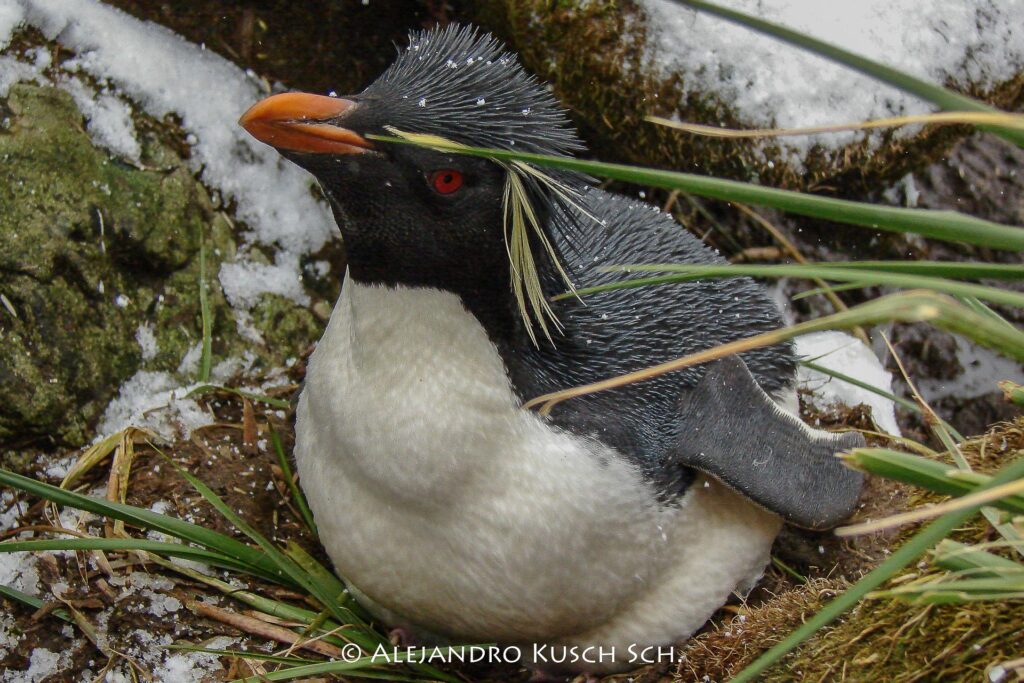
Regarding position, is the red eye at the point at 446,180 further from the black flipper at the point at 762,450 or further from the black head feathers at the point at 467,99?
the black flipper at the point at 762,450

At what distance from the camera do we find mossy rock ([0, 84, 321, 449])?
2.52 metres

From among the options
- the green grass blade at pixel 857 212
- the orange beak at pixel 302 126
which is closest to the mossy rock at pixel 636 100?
the orange beak at pixel 302 126

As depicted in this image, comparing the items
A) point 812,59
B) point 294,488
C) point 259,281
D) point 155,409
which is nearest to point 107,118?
point 259,281

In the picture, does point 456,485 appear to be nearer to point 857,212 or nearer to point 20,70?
point 857,212

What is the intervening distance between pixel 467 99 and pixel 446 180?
152mm

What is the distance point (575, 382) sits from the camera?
2176 mm

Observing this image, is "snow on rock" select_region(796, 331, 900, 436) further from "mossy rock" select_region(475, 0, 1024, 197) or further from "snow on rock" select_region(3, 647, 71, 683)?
"snow on rock" select_region(3, 647, 71, 683)

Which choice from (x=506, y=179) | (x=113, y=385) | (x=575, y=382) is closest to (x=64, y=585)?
(x=113, y=385)

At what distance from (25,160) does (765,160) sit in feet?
6.85

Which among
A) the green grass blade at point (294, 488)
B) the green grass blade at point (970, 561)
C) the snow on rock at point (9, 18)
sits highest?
the snow on rock at point (9, 18)

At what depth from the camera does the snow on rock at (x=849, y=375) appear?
10.1 ft

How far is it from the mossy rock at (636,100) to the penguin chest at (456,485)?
4.41 feet

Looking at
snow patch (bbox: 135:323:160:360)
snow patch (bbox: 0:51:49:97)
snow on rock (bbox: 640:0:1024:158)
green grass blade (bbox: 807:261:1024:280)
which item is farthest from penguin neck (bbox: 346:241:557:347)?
snow on rock (bbox: 640:0:1024:158)

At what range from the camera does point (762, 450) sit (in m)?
2.36
